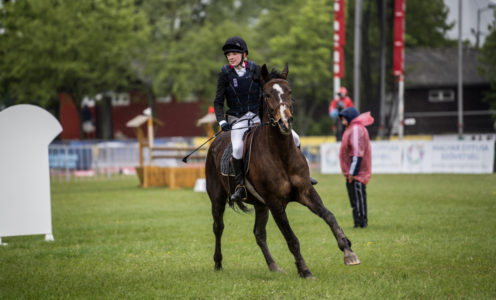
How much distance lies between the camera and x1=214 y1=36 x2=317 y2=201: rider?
7965 mm

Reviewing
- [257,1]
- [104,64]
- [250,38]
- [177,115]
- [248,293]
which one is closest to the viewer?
[248,293]

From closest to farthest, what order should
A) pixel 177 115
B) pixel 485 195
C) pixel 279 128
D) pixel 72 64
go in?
pixel 279 128, pixel 485 195, pixel 72 64, pixel 177 115

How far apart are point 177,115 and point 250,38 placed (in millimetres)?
11637

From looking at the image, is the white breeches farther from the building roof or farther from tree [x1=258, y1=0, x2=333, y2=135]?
the building roof

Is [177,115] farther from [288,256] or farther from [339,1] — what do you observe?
[288,256]

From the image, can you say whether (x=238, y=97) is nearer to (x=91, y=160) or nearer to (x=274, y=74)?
(x=274, y=74)

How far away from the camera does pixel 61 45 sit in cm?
4391

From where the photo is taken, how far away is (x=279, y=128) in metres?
7.25

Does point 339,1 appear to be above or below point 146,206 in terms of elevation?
above

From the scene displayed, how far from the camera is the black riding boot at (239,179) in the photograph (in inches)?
310

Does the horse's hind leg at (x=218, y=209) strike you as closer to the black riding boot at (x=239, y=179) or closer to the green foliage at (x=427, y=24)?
the black riding boot at (x=239, y=179)

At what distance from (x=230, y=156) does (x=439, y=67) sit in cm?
4801

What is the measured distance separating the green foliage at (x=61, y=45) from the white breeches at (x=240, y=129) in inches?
1487

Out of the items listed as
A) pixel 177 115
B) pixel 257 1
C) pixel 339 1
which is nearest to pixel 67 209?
pixel 339 1
